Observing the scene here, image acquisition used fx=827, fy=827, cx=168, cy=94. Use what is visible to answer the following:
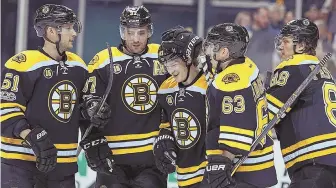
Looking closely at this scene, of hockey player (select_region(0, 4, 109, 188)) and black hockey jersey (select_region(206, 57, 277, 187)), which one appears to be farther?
hockey player (select_region(0, 4, 109, 188))

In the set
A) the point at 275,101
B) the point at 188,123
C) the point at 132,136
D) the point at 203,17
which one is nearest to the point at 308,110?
the point at 275,101

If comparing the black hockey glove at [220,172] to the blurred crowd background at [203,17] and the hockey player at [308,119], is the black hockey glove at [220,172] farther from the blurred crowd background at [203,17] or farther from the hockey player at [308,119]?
the blurred crowd background at [203,17]

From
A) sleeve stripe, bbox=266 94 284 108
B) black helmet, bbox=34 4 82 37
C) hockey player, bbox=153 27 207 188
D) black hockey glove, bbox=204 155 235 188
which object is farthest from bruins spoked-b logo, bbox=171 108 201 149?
black helmet, bbox=34 4 82 37

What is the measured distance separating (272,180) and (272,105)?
409mm

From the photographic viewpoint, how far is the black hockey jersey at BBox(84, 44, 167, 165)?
4199mm

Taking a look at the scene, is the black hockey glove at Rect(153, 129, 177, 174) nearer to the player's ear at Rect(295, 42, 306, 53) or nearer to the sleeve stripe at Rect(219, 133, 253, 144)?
the sleeve stripe at Rect(219, 133, 253, 144)

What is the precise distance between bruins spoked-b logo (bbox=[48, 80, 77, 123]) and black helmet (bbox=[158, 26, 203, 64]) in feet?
1.61

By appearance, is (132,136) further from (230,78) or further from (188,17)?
(188,17)

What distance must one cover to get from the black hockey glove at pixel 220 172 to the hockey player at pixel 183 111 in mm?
503

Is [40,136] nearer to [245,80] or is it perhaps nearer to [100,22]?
[245,80]

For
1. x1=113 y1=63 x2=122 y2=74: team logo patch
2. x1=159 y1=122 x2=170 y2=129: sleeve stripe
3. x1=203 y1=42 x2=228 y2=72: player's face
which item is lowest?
x1=159 y1=122 x2=170 y2=129: sleeve stripe

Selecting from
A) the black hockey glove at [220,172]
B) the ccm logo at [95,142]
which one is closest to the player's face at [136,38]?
the ccm logo at [95,142]

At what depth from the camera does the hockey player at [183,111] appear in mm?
4008

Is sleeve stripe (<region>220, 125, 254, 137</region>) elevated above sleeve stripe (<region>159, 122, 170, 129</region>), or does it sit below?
above
